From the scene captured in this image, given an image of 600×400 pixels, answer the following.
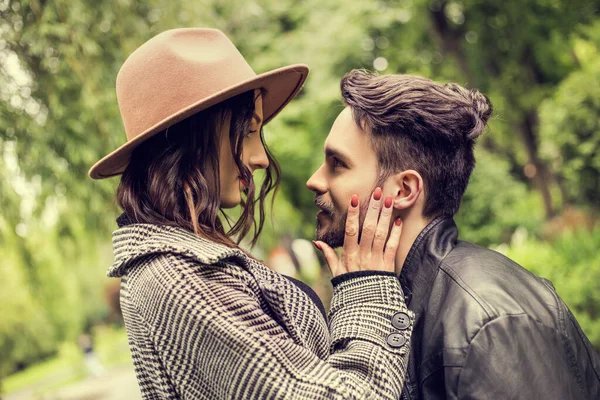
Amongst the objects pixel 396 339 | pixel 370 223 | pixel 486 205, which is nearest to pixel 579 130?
pixel 486 205

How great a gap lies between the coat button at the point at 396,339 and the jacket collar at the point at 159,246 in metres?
0.47

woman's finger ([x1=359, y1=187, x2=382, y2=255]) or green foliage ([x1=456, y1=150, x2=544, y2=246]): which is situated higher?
woman's finger ([x1=359, y1=187, x2=382, y2=255])

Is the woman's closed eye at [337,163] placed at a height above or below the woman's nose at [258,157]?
below

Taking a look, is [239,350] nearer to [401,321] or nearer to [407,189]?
[401,321]

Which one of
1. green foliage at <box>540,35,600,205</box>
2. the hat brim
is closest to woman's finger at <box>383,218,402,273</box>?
the hat brim

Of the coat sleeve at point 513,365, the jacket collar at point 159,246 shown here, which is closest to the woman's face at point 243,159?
the jacket collar at point 159,246

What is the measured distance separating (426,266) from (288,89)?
81 cm

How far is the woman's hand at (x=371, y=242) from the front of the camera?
6.23ft

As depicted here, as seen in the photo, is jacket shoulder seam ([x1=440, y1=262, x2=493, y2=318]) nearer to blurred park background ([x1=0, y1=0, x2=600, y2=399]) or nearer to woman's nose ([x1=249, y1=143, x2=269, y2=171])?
woman's nose ([x1=249, y1=143, x2=269, y2=171])

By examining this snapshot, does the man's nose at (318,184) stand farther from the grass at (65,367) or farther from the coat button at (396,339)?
the grass at (65,367)

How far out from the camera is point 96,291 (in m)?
29.4

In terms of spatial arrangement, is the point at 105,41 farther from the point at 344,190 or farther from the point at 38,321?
the point at 38,321

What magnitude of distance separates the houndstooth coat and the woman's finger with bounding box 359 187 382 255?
0.17 m

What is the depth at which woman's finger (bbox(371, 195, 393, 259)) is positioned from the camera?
1.91 m
